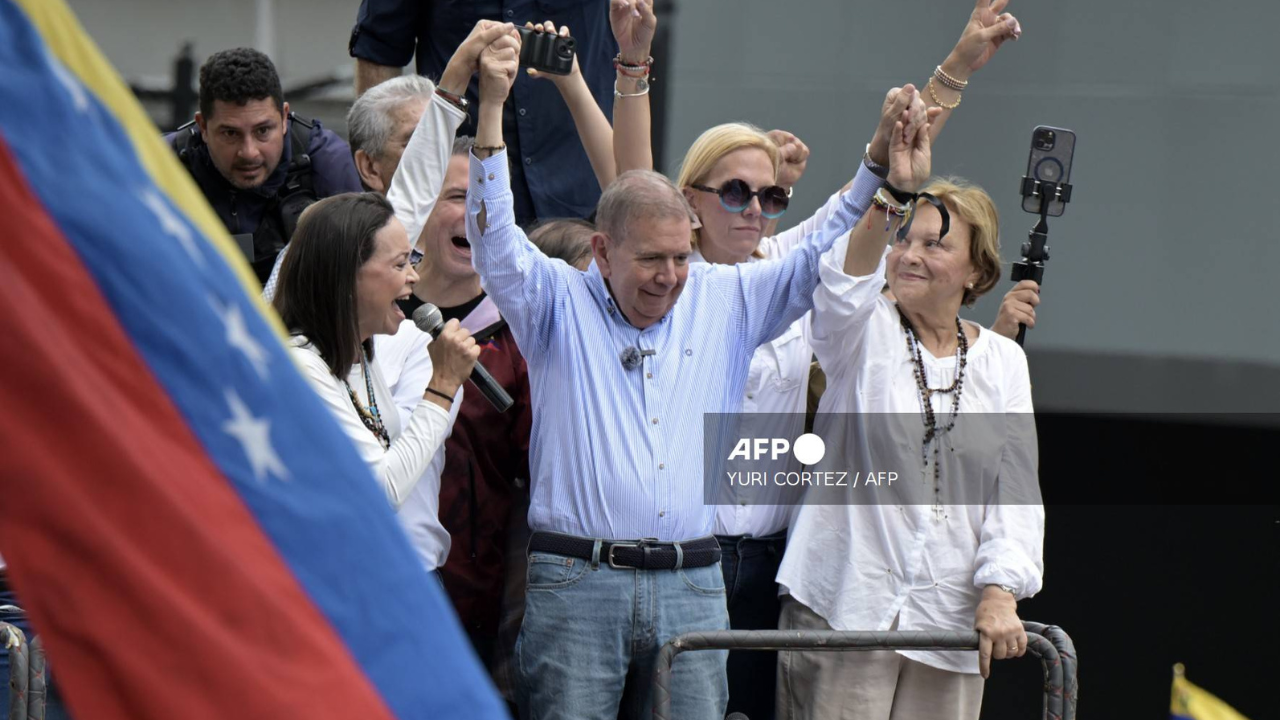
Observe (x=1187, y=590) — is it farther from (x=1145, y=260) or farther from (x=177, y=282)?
(x=177, y=282)

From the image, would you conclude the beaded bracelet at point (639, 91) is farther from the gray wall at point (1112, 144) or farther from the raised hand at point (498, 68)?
the gray wall at point (1112, 144)

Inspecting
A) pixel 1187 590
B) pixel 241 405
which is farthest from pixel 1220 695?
pixel 241 405

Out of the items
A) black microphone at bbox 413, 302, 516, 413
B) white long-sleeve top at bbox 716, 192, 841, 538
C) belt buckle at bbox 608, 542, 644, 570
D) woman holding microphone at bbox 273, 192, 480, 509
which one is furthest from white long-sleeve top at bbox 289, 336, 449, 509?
white long-sleeve top at bbox 716, 192, 841, 538

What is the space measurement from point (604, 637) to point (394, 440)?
688mm

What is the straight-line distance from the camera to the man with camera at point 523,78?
212 inches

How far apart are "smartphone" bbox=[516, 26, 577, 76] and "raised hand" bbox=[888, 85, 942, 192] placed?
108cm

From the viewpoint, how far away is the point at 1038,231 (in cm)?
490

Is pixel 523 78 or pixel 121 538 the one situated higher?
pixel 523 78

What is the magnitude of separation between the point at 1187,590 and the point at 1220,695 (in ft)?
1.40

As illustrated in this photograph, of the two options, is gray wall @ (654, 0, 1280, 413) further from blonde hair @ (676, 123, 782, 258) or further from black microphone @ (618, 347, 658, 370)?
black microphone @ (618, 347, 658, 370)

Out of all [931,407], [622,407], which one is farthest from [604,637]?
[931,407]

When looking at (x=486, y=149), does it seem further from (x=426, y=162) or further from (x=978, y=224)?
(x=978, y=224)

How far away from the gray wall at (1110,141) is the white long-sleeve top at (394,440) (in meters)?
2.63

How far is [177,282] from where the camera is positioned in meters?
1.49
